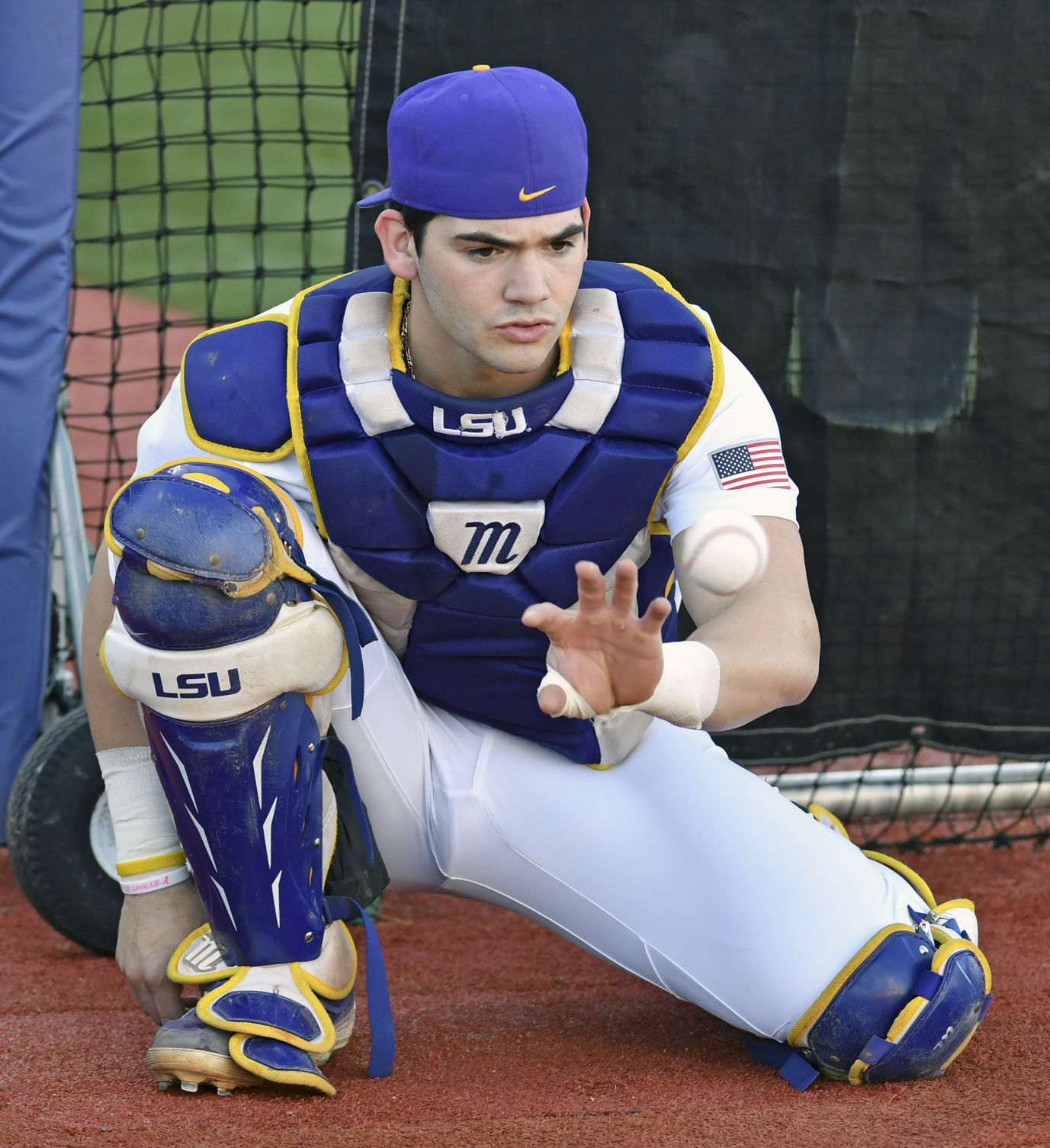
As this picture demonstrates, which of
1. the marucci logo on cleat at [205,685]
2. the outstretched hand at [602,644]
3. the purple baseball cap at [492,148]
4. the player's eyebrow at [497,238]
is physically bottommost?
the marucci logo on cleat at [205,685]

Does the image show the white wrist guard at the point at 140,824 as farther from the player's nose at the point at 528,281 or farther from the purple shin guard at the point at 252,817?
the player's nose at the point at 528,281

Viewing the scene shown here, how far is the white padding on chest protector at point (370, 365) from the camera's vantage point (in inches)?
81.8

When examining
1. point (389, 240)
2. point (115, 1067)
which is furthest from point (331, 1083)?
point (389, 240)

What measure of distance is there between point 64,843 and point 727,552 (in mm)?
1473

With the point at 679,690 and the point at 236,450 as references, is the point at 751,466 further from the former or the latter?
the point at 236,450

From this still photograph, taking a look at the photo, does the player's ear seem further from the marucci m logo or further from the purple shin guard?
the purple shin guard

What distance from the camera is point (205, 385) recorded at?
211 cm

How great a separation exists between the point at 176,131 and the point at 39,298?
8.93 m

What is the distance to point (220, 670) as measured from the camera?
1868 millimetres

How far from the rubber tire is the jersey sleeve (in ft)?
4.09

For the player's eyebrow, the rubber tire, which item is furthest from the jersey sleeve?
the rubber tire

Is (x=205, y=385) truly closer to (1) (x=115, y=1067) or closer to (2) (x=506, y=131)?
(2) (x=506, y=131)

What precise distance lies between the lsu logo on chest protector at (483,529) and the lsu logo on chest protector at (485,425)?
10cm

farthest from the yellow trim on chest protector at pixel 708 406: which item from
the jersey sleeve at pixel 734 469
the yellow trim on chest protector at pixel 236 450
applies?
the yellow trim on chest protector at pixel 236 450
